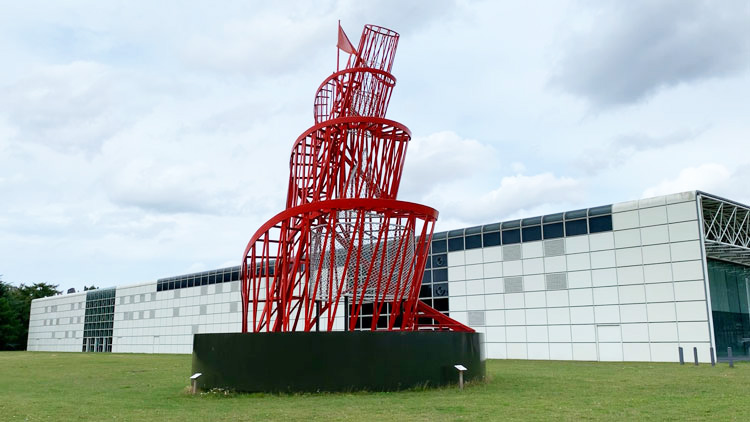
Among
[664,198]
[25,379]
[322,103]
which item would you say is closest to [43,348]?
[25,379]

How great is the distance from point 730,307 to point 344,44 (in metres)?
25.8

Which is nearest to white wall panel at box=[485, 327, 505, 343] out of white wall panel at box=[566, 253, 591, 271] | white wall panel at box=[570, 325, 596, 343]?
white wall panel at box=[570, 325, 596, 343]

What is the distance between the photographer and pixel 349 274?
1916cm

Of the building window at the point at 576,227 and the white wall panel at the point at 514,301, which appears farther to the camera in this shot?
the white wall panel at the point at 514,301

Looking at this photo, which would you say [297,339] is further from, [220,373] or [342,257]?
[342,257]

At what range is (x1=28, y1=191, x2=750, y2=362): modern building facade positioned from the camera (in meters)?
30.8

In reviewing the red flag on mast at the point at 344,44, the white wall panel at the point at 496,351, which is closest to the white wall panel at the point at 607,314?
the white wall panel at the point at 496,351

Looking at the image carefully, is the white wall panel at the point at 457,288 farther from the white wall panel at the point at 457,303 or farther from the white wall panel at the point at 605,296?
the white wall panel at the point at 605,296

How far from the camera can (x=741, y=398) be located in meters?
14.4

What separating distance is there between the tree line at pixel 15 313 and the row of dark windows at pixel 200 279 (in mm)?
34387

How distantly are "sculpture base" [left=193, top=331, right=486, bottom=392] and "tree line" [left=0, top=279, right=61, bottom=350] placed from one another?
80.3m

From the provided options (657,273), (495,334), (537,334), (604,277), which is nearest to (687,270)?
(657,273)

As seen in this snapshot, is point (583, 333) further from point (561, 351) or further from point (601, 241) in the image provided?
point (601, 241)

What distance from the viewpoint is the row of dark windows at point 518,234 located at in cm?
3428
